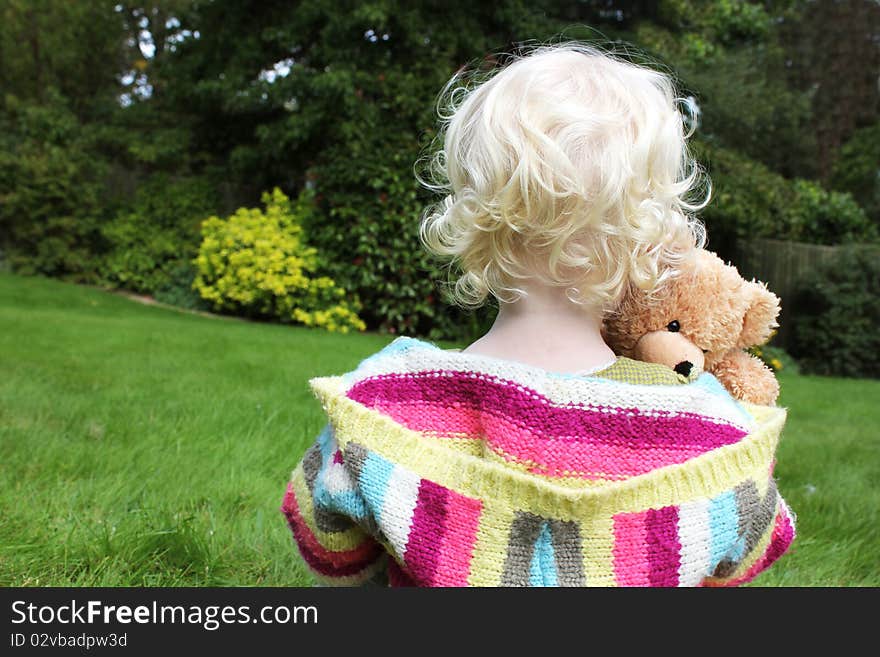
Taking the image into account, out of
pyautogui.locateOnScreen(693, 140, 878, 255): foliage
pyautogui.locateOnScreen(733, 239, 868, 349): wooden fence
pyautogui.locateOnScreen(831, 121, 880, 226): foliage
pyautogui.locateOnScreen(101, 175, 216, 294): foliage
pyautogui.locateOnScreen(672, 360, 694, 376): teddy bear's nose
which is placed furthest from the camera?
pyautogui.locateOnScreen(831, 121, 880, 226): foliage

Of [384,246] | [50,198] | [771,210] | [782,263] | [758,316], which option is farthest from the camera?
[782,263]

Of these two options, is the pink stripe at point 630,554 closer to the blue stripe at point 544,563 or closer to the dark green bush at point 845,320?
the blue stripe at point 544,563

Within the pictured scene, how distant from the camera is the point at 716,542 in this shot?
1.17m

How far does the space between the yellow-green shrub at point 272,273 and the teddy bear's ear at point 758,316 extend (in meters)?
6.44

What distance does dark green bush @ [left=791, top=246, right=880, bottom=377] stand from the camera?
9359 millimetres

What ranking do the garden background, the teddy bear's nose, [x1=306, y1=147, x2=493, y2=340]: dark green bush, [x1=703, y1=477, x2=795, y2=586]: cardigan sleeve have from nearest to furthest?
[x1=703, y1=477, x2=795, y2=586]: cardigan sleeve → the teddy bear's nose → the garden background → [x1=306, y1=147, x2=493, y2=340]: dark green bush

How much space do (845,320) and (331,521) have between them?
965cm

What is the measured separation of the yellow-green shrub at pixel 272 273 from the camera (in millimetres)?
8031

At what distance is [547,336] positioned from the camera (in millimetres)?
1210

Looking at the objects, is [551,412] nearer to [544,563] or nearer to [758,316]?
[544,563]

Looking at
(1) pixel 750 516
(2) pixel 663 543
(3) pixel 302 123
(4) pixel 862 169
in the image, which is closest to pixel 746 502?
(1) pixel 750 516

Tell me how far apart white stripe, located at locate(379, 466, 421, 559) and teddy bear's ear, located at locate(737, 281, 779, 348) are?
745mm

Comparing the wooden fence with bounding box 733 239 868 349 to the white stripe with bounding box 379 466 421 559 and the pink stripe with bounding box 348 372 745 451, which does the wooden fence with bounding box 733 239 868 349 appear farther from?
the white stripe with bounding box 379 466 421 559

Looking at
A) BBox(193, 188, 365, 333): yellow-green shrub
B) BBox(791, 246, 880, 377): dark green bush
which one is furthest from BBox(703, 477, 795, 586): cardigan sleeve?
BBox(791, 246, 880, 377): dark green bush
